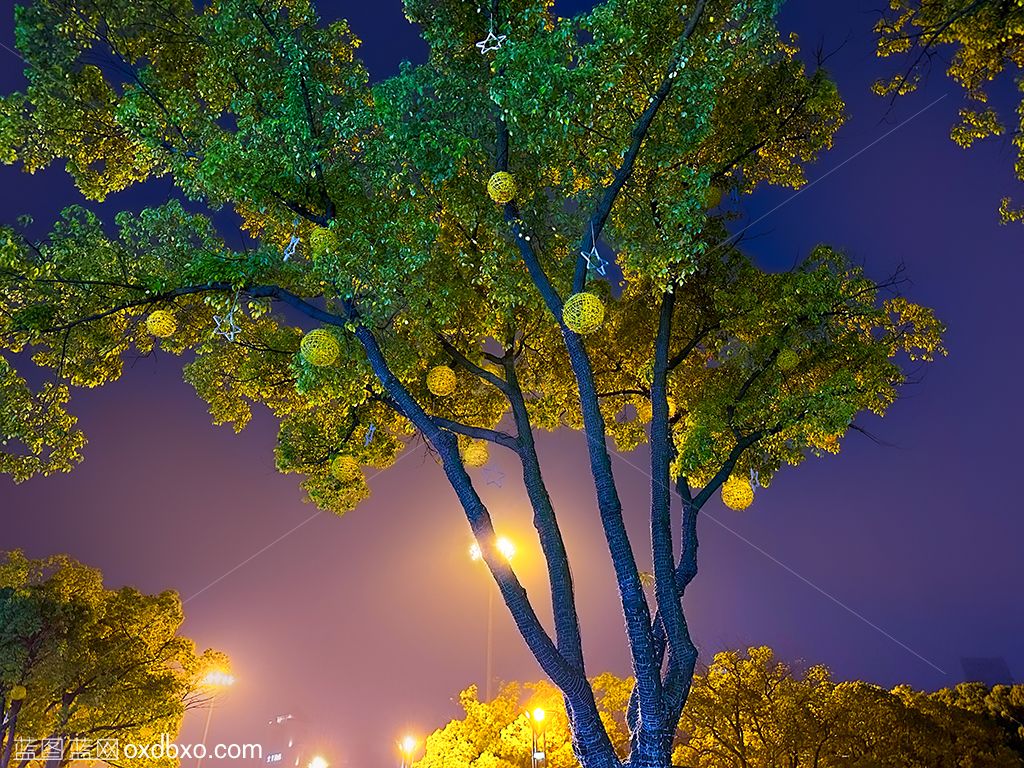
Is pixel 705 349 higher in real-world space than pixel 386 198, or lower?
lower

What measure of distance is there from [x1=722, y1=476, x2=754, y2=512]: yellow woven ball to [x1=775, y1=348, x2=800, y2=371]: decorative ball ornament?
5.97 feet

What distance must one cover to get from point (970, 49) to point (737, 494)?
667 centimetres

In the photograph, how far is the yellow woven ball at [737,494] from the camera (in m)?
9.04

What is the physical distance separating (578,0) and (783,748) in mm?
19601

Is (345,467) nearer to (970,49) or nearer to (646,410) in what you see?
(646,410)

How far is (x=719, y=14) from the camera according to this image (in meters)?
8.67

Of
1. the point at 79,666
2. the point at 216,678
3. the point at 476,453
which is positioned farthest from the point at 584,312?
the point at 216,678

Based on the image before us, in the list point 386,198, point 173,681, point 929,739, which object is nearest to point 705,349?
point 386,198

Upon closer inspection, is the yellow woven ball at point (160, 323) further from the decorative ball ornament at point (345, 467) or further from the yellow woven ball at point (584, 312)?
the yellow woven ball at point (584, 312)

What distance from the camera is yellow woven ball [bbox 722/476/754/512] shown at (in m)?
9.04

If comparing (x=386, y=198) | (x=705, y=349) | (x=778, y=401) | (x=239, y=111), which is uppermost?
(x=239, y=111)

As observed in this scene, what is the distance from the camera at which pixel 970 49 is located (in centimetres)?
830

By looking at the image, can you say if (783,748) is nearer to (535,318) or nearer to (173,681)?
(535,318)

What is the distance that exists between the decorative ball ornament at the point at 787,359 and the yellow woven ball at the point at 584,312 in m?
3.63
